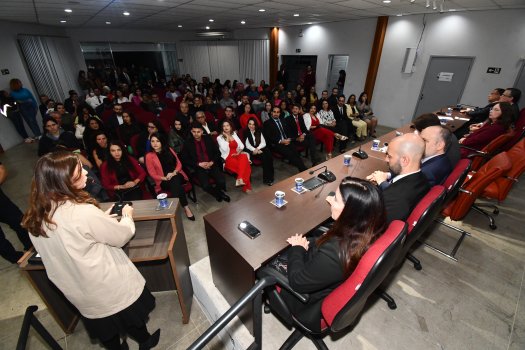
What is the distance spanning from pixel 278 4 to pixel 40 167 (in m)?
5.62

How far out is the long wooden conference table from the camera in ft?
5.25

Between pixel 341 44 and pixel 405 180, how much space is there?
7.90 metres

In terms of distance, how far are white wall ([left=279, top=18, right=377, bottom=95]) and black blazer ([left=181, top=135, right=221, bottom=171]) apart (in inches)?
253

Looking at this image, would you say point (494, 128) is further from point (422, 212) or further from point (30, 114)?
point (30, 114)

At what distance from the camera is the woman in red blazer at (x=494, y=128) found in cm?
334

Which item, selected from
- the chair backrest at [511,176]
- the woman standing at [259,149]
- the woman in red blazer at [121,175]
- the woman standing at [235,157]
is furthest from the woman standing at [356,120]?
the woman in red blazer at [121,175]

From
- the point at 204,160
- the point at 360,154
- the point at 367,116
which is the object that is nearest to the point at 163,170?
the point at 204,160

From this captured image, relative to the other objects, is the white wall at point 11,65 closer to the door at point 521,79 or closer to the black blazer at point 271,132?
the black blazer at point 271,132

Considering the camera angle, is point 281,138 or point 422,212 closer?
point 422,212

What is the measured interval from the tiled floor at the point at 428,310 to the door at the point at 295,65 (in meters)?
8.53

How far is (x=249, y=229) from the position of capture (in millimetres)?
1765

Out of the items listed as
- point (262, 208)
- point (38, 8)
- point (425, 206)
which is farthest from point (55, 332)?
point (38, 8)

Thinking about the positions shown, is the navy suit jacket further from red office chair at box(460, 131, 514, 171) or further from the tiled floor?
red office chair at box(460, 131, 514, 171)

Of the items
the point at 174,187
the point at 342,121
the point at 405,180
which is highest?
the point at 405,180
